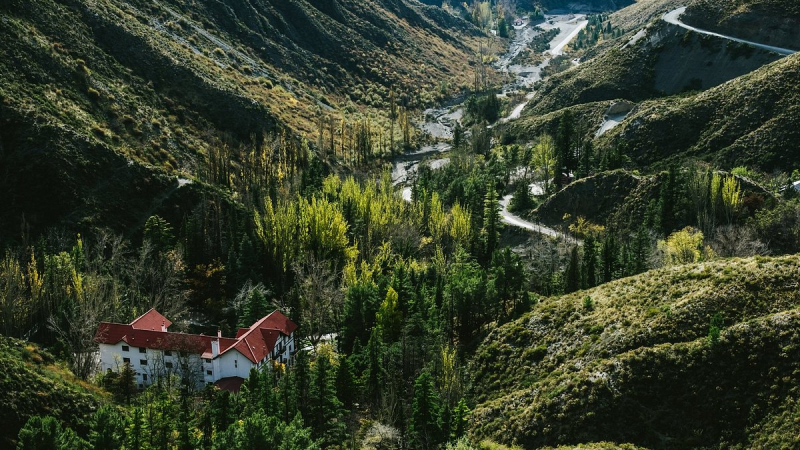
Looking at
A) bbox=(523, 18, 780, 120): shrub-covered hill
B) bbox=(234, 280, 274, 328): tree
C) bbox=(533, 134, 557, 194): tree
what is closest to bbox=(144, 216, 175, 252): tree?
bbox=(234, 280, 274, 328): tree

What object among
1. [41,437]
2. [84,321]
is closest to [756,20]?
[84,321]

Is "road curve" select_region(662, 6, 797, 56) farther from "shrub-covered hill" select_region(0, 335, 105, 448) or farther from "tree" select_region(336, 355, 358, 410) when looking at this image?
"shrub-covered hill" select_region(0, 335, 105, 448)

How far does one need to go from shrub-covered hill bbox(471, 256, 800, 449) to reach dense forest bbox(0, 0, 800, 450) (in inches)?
7.0

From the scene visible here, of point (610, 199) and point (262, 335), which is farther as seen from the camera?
point (610, 199)

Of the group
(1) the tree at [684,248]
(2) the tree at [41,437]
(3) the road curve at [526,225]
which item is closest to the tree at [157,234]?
(2) the tree at [41,437]

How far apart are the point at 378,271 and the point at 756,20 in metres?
118

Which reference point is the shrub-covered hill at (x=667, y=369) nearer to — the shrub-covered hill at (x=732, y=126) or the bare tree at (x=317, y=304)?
the bare tree at (x=317, y=304)

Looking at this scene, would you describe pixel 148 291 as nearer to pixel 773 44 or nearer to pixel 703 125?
pixel 703 125

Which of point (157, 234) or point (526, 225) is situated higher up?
point (157, 234)

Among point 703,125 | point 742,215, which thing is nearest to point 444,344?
point 742,215

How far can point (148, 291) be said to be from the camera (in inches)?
3393

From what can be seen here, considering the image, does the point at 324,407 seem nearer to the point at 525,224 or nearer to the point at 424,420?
the point at 424,420

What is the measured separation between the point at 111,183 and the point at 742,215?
8509cm

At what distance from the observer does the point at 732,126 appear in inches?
4786
